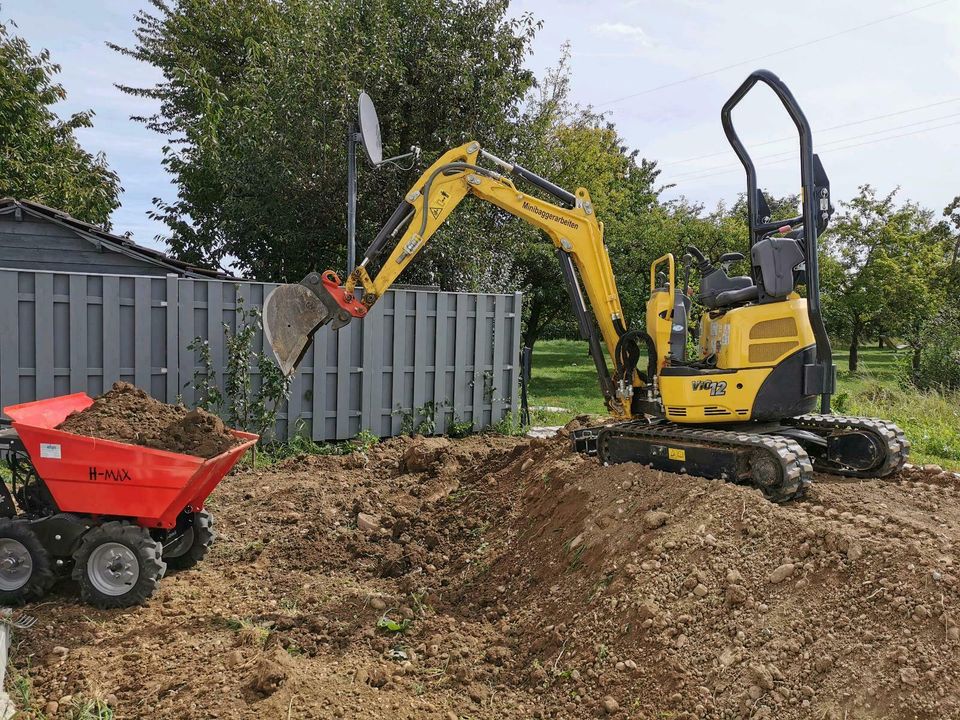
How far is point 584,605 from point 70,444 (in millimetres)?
3088

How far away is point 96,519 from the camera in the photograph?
14.9 feet

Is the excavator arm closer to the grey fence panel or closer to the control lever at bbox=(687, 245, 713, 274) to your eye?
the control lever at bbox=(687, 245, 713, 274)

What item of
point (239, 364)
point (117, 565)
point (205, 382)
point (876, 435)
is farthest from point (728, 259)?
point (205, 382)

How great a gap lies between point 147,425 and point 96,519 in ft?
2.11

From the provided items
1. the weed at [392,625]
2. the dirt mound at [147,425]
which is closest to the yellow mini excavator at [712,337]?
the dirt mound at [147,425]

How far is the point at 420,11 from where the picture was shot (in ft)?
40.3

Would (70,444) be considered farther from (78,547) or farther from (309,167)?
(309,167)

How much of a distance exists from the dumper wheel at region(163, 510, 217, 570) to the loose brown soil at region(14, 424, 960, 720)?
4.8 inches

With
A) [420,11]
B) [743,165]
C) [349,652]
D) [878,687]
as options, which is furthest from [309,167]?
[878,687]

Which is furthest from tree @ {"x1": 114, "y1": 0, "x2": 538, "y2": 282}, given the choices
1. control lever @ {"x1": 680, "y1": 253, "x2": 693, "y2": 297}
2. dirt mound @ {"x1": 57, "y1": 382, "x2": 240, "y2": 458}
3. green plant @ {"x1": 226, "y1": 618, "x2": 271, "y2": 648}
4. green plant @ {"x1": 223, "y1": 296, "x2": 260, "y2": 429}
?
green plant @ {"x1": 226, "y1": 618, "x2": 271, "y2": 648}

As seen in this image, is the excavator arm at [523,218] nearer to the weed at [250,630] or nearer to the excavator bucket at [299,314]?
the excavator bucket at [299,314]

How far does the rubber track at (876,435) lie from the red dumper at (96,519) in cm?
461

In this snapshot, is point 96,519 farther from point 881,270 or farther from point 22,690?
point 881,270

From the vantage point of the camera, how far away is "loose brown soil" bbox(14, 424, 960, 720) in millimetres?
3322
